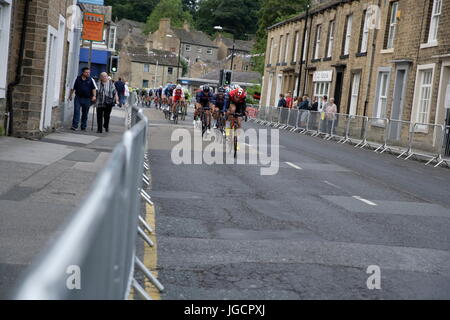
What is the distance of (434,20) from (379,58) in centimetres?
615

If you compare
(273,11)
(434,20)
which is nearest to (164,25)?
(273,11)

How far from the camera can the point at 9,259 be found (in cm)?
648

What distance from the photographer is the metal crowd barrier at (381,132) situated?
2244 cm

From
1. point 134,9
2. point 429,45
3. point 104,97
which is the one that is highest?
point 134,9

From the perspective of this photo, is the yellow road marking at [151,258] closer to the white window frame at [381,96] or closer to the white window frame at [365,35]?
the white window frame at [381,96]

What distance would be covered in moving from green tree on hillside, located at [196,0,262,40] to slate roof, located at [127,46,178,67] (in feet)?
62.4

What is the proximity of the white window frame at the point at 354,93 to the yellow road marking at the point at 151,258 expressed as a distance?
29.7 metres

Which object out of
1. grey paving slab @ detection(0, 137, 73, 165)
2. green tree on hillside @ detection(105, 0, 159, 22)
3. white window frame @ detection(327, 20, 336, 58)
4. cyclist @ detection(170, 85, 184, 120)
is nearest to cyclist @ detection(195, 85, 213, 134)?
cyclist @ detection(170, 85, 184, 120)

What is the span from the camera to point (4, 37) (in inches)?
639

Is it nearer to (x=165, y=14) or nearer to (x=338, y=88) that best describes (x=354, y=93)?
(x=338, y=88)

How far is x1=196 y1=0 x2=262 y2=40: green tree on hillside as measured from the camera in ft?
461

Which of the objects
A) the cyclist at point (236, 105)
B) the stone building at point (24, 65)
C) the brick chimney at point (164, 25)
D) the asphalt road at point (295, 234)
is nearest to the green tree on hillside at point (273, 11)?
the brick chimney at point (164, 25)
